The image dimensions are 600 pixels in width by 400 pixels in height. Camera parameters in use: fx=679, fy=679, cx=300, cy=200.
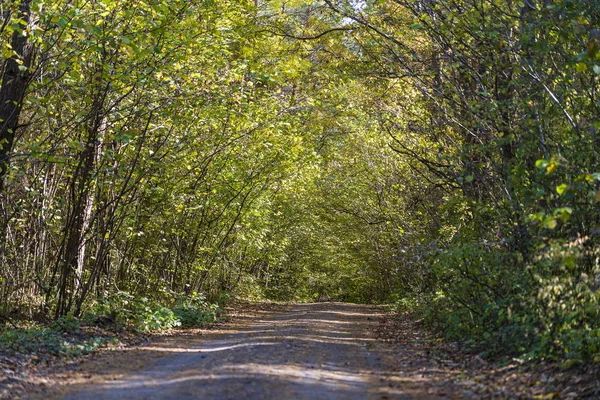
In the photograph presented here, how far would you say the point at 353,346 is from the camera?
38.8ft

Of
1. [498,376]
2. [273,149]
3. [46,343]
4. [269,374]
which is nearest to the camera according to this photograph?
[269,374]

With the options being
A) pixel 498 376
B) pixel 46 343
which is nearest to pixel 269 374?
pixel 498 376

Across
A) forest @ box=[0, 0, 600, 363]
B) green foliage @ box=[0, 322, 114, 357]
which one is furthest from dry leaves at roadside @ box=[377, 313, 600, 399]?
green foliage @ box=[0, 322, 114, 357]

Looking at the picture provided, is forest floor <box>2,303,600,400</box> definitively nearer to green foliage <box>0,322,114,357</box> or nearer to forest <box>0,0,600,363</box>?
green foliage <box>0,322,114,357</box>

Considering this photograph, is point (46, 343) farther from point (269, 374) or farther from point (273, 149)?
point (273, 149)

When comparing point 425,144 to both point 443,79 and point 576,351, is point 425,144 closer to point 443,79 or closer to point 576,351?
point 443,79

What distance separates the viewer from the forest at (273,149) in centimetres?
923

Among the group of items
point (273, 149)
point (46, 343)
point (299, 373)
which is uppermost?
point (273, 149)

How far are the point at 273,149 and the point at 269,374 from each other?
1208 cm

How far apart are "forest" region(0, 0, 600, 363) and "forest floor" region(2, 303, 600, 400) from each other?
2.35 ft

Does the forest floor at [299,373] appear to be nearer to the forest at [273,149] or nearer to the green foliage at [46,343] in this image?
the green foliage at [46,343]

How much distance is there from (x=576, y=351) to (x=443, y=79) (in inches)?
317

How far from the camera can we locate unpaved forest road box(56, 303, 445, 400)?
686 cm

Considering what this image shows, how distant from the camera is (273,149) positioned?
19375 mm
